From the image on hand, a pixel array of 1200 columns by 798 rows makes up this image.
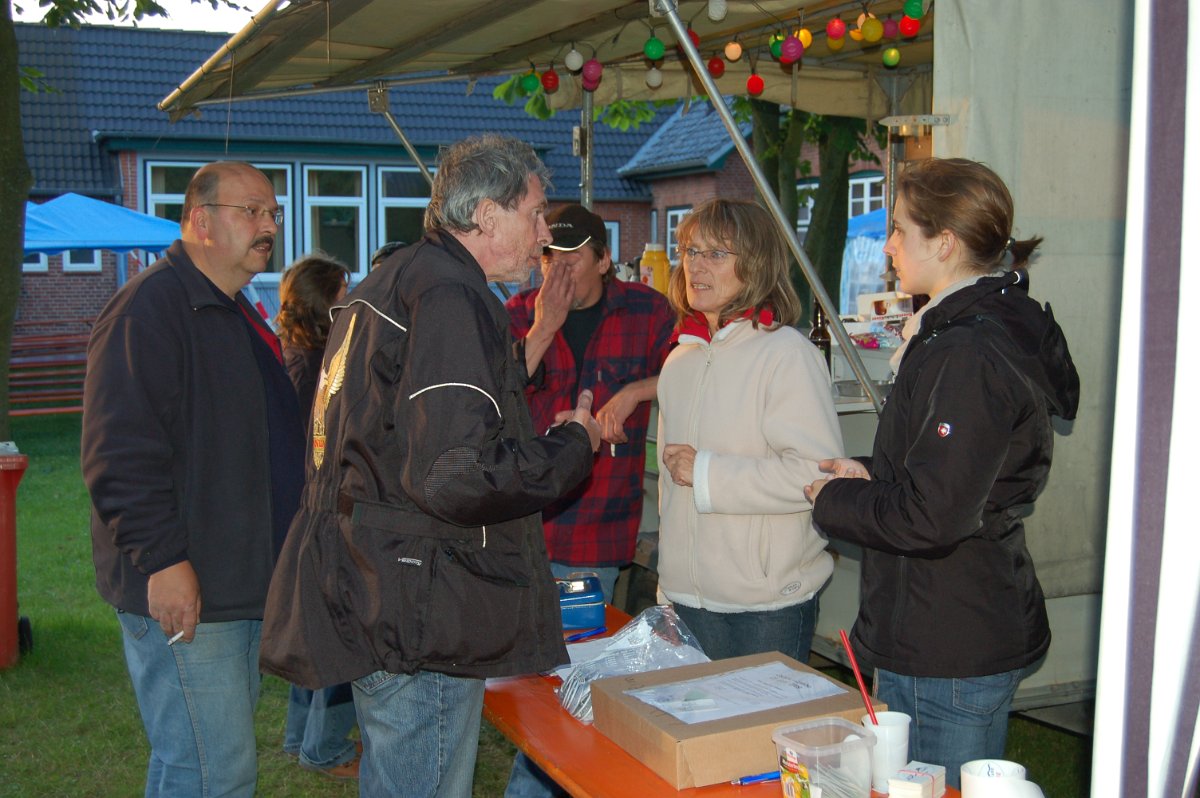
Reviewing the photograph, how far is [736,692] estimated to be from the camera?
213 centimetres

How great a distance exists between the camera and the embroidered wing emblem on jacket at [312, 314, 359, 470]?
2.08m

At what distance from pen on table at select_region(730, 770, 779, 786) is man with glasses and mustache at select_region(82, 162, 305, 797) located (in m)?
1.21

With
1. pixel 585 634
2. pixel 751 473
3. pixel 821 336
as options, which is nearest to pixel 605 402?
pixel 585 634

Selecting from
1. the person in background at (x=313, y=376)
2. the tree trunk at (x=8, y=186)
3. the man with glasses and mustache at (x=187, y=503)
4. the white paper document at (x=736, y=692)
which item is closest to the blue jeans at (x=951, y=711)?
the white paper document at (x=736, y=692)

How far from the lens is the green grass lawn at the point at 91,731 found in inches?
169

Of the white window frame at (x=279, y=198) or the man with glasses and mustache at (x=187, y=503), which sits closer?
the man with glasses and mustache at (x=187, y=503)

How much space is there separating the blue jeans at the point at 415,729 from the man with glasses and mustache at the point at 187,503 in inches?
22.8

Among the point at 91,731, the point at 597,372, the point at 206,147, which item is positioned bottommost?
the point at 91,731

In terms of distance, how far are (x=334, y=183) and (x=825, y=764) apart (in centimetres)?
2063

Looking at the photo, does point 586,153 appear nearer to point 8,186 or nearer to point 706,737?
point 8,186

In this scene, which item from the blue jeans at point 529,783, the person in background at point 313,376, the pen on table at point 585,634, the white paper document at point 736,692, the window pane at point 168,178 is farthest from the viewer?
the window pane at point 168,178

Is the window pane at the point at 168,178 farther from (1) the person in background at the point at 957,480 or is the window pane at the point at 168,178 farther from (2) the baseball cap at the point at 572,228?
(1) the person in background at the point at 957,480

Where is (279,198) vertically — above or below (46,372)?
above

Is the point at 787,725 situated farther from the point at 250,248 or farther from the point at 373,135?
the point at 373,135
